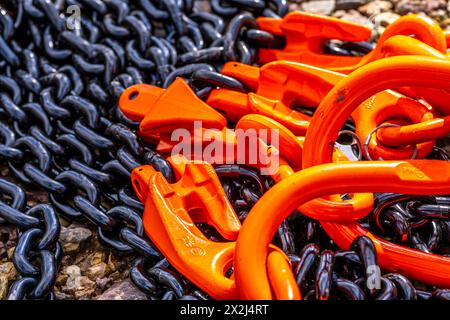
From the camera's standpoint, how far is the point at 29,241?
1821 millimetres

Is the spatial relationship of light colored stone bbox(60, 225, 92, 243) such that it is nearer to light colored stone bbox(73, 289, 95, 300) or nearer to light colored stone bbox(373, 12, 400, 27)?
light colored stone bbox(73, 289, 95, 300)

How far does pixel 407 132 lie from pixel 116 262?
3.56 ft

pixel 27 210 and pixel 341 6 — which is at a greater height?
pixel 341 6

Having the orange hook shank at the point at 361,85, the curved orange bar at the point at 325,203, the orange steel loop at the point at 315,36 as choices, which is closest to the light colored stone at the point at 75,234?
the curved orange bar at the point at 325,203

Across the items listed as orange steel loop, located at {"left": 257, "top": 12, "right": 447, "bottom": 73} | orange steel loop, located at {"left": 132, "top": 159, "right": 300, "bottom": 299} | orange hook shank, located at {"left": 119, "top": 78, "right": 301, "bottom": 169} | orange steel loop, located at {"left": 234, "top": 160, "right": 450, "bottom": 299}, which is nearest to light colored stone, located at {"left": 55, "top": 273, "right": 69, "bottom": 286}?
orange steel loop, located at {"left": 132, "top": 159, "right": 300, "bottom": 299}

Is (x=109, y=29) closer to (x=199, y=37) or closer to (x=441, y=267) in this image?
(x=199, y=37)

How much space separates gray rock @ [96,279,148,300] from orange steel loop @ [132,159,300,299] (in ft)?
0.55

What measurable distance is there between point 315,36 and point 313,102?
0.40 metres

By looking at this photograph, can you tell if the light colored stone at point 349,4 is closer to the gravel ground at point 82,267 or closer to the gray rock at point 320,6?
the gray rock at point 320,6

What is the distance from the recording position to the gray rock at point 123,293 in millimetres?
1797

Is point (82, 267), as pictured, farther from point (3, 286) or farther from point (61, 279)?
point (3, 286)

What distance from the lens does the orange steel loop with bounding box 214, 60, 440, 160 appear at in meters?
1.94

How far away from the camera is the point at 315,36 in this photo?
8.11 ft
